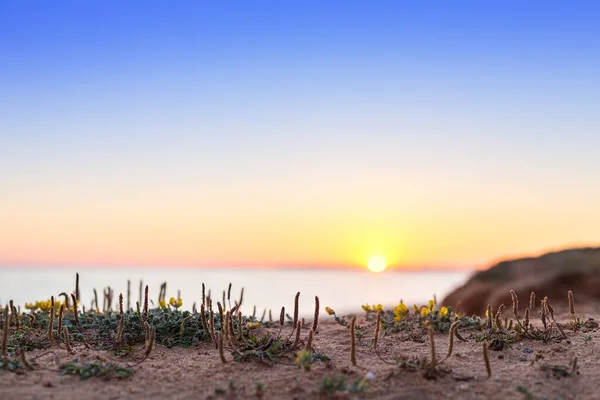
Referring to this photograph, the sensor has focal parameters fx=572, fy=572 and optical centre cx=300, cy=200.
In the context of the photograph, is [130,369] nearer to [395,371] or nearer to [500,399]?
[395,371]

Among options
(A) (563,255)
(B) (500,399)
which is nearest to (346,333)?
(B) (500,399)

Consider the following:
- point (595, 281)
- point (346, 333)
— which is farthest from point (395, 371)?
point (595, 281)

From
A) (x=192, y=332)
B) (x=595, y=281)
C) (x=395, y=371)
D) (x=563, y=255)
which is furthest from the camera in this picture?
(x=563, y=255)

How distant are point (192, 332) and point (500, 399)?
3288 millimetres

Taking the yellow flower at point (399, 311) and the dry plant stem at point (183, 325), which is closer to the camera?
the dry plant stem at point (183, 325)

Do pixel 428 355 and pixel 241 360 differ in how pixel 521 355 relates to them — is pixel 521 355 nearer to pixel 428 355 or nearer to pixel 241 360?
pixel 428 355

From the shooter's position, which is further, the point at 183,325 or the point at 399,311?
the point at 399,311

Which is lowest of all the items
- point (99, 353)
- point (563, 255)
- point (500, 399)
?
point (500, 399)

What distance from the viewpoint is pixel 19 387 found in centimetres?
455

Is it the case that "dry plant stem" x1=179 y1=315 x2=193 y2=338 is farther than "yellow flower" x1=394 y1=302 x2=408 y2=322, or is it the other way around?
"yellow flower" x1=394 y1=302 x2=408 y2=322

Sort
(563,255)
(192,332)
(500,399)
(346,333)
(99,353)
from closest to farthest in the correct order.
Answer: (500,399), (99,353), (192,332), (346,333), (563,255)

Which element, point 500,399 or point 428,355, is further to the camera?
point 428,355

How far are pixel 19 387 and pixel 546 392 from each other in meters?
4.24

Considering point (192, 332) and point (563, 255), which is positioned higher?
point (563, 255)
